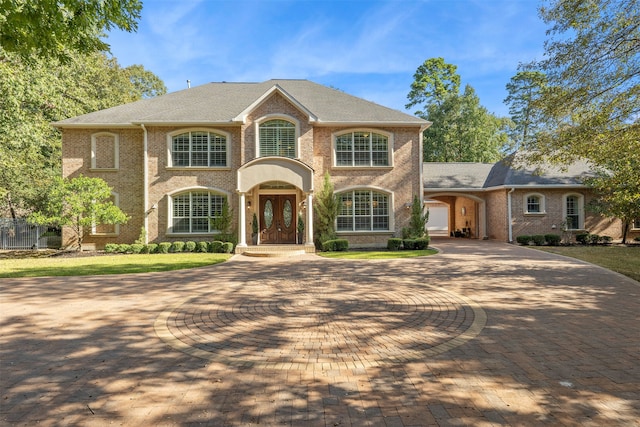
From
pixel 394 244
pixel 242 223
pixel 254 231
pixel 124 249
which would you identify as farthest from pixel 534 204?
pixel 124 249

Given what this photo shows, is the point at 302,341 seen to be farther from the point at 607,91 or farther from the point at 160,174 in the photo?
the point at 160,174

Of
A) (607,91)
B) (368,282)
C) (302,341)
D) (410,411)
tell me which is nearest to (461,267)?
(368,282)

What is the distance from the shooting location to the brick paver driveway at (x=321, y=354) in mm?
3244

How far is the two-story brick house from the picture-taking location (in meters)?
17.5

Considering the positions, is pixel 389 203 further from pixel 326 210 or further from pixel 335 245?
pixel 335 245

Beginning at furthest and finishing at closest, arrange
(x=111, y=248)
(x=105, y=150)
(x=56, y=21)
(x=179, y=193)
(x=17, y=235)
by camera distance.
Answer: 1. (x=17, y=235)
2. (x=105, y=150)
3. (x=179, y=193)
4. (x=111, y=248)
5. (x=56, y=21)

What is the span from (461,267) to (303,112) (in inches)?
439

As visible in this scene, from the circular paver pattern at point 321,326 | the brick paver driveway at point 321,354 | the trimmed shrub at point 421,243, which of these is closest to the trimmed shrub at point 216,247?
the brick paver driveway at point 321,354

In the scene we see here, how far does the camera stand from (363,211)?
61.8ft

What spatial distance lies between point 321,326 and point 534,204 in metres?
21.3

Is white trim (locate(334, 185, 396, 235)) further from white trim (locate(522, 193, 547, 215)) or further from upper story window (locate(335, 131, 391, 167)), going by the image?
white trim (locate(522, 193, 547, 215))

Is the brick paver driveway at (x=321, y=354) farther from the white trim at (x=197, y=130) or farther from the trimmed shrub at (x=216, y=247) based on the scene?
the white trim at (x=197, y=130)

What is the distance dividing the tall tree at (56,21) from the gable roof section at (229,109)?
927 cm

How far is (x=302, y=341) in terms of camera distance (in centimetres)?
501
